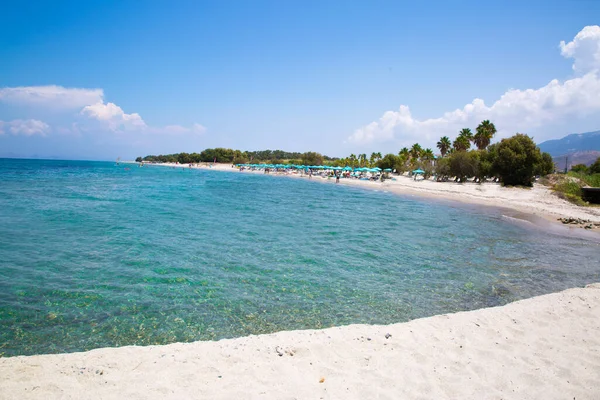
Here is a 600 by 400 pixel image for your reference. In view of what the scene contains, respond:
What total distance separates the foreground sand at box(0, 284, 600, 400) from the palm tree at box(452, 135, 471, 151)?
75520 millimetres

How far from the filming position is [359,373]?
15.8 ft

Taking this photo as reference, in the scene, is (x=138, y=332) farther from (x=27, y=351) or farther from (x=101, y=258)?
(x=101, y=258)

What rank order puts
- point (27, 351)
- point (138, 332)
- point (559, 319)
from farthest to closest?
1. point (559, 319)
2. point (138, 332)
3. point (27, 351)

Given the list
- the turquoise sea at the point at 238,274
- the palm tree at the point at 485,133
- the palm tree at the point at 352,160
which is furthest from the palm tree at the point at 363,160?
the turquoise sea at the point at 238,274

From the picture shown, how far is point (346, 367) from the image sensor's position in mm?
4992

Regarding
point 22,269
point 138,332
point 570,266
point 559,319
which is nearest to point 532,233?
point 570,266

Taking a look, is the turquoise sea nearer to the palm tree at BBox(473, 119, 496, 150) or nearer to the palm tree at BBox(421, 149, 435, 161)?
Answer: the palm tree at BBox(473, 119, 496, 150)

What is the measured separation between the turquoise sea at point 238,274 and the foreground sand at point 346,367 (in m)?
0.96

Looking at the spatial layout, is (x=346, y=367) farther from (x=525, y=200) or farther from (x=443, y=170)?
(x=443, y=170)

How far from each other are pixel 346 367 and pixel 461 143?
80065mm

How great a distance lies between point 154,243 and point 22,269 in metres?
4.69

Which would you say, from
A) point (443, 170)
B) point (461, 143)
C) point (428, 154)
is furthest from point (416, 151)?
point (443, 170)

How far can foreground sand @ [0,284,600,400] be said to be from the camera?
4398mm

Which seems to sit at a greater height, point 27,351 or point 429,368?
point 429,368
